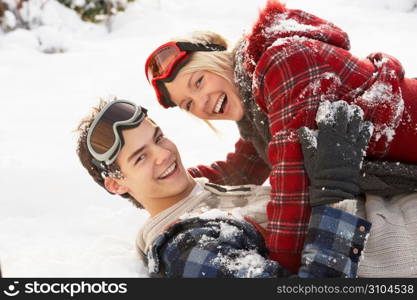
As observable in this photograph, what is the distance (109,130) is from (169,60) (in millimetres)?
521

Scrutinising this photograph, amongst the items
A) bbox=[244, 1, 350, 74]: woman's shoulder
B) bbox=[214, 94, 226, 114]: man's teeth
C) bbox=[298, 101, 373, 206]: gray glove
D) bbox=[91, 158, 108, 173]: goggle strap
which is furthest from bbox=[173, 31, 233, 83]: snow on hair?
bbox=[298, 101, 373, 206]: gray glove

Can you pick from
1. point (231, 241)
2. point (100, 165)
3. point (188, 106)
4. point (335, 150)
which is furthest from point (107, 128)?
point (335, 150)

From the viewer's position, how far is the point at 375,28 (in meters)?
7.41

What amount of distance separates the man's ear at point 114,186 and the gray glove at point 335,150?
1.06 meters

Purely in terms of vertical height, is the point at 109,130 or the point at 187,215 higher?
the point at 109,130

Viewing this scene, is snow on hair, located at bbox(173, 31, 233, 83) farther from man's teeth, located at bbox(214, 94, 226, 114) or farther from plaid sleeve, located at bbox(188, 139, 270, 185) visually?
plaid sleeve, located at bbox(188, 139, 270, 185)

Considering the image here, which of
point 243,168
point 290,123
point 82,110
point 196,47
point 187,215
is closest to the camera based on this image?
point 290,123

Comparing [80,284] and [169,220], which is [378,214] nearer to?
[169,220]

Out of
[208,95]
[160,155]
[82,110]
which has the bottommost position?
[82,110]

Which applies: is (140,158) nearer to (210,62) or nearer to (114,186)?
(114,186)

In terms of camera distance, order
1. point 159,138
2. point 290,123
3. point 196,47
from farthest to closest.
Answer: point 196,47, point 159,138, point 290,123

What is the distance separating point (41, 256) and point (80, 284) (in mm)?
695

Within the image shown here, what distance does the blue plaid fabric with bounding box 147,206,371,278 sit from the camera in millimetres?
2131

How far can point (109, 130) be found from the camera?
272 cm
